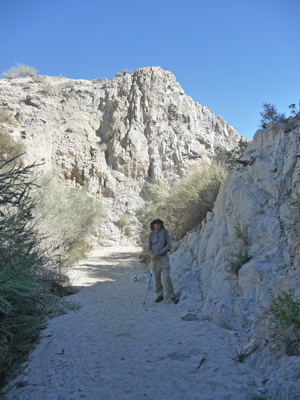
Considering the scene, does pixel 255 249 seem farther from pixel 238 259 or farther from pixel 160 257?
pixel 160 257

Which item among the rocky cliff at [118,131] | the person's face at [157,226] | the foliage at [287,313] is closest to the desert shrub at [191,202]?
the person's face at [157,226]

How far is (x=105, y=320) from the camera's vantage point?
5.05 metres

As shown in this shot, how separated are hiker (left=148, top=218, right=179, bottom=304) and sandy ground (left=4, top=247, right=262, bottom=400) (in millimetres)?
652

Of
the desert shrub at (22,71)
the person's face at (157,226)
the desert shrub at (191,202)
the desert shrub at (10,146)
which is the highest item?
the desert shrub at (22,71)

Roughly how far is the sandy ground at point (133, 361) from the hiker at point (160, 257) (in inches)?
25.7

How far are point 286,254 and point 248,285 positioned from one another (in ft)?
2.52

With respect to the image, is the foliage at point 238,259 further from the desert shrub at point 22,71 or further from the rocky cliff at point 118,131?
the desert shrub at point 22,71

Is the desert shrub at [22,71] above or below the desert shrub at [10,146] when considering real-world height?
above

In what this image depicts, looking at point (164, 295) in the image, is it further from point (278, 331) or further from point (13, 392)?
point (13, 392)

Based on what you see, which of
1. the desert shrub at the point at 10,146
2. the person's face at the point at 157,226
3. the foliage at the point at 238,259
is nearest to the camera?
the foliage at the point at 238,259

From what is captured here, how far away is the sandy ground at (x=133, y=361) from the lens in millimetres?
2680

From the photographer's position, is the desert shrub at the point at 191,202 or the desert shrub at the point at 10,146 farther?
the desert shrub at the point at 10,146

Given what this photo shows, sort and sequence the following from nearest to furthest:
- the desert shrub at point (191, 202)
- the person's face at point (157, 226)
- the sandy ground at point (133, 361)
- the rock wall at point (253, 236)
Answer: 1. the sandy ground at point (133, 361)
2. the rock wall at point (253, 236)
3. the person's face at point (157, 226)
4. the desert shrub at point (191, 202)

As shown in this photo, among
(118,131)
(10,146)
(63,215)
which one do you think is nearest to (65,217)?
(63,215)
